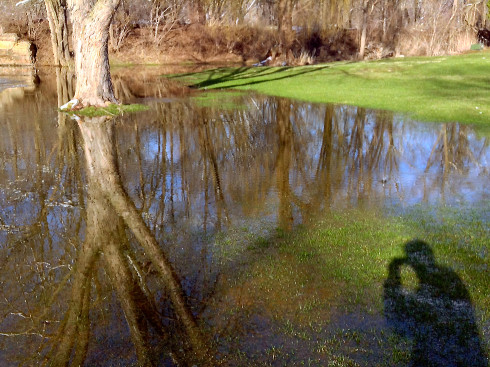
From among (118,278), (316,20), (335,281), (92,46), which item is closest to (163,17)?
(316,20)

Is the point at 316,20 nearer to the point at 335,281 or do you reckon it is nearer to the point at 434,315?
the point at 335,281

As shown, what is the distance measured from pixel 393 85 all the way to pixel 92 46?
40.5 feet

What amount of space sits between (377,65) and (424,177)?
19303 millimetres

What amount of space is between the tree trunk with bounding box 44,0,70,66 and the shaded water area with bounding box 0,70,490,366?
24418mm

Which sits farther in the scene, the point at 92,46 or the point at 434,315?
the point at 92,46

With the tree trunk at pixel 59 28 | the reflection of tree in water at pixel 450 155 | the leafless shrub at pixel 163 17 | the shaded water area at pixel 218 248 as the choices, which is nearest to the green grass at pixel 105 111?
the shaded water area at pixel 218 248

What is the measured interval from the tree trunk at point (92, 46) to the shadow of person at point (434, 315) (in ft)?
40.5

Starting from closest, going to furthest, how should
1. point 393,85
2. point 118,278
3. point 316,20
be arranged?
1. point 118,278
2. point 393,85
3. point 316,20

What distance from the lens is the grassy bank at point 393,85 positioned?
14.7 m

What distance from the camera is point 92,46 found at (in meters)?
14.6

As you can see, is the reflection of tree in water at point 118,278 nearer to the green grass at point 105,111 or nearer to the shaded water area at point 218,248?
the shaded water area at point 218,248

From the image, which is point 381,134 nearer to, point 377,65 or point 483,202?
point 483,202

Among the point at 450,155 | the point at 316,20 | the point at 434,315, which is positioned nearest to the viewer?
the point at 434,315

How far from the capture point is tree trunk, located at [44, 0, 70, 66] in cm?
Answer: 3233
